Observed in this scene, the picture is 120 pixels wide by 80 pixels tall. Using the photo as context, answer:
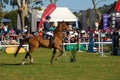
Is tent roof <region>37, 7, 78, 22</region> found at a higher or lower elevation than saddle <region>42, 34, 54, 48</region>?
higher

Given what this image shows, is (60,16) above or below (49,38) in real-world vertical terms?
above

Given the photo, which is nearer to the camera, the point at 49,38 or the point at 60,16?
the point at 49,38

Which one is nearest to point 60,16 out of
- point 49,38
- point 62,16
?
point 62,16

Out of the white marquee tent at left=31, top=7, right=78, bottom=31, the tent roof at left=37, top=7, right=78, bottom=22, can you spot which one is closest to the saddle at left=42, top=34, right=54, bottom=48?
the white marquee tent at left=31, top=7, right=78, bottom=31

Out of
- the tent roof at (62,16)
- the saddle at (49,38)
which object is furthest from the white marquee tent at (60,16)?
the saddle at (49,38)

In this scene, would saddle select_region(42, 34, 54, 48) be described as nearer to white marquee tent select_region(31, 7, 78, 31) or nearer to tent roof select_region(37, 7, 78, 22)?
white marquee tent select_region(31, 7, 78, 31)

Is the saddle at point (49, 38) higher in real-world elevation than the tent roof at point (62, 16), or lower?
lower

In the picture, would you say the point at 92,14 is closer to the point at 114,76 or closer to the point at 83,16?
the point at 83,16

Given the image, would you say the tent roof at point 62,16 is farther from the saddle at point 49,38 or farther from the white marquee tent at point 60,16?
the saddle at point 49,38

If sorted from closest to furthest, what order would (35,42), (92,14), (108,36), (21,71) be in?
(21,71) → (35,42) → (108,36) → (92,14)

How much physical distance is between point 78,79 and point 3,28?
94.7 feet

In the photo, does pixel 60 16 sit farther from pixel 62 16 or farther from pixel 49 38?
pixel 49 38

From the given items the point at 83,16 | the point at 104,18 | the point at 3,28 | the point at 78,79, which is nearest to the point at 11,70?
the point at 78,79

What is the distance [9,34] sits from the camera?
137ft
